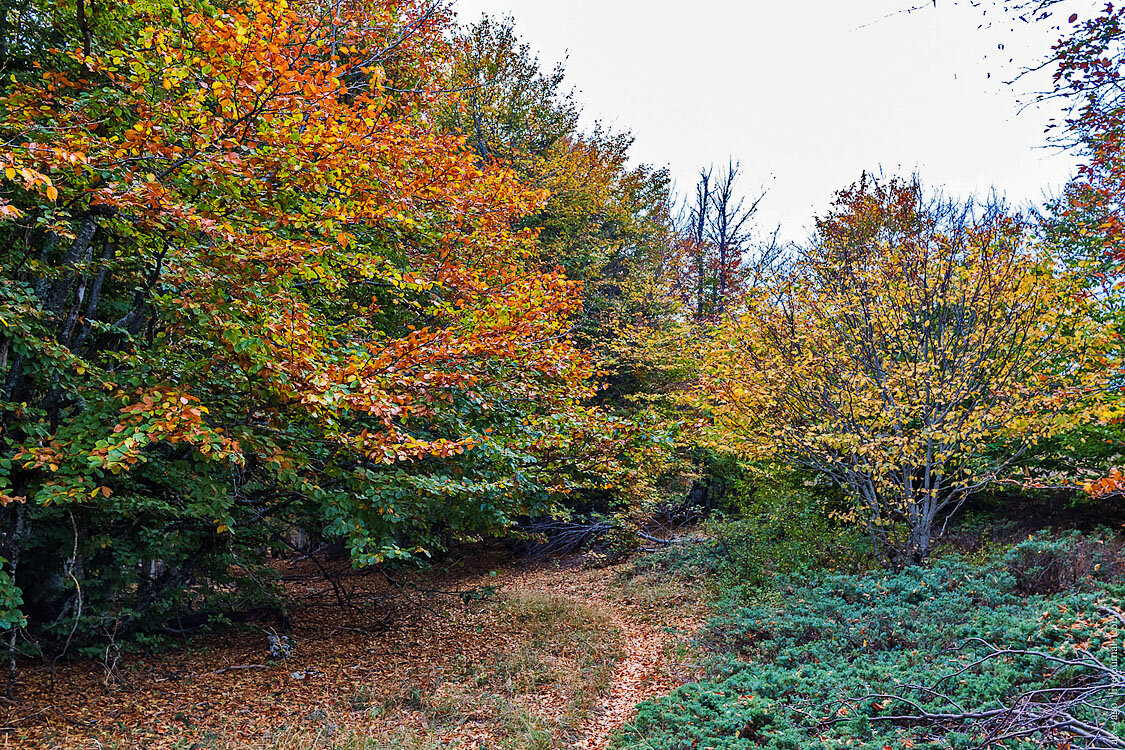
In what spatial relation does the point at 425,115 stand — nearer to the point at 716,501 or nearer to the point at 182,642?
the point at 182,642

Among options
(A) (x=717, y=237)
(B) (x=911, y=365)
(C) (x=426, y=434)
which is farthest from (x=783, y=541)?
(A) (x=717, y=237)

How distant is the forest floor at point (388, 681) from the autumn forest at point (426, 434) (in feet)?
0.17

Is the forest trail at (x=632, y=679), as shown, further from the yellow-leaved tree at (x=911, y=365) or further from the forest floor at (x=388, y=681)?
the yellow-leaved tree at (x=911, y=365)

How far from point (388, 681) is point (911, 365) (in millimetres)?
7318

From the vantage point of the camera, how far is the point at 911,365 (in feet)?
→ 24.5

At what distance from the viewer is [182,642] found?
23.5 feet

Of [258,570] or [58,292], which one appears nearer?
[58,292]

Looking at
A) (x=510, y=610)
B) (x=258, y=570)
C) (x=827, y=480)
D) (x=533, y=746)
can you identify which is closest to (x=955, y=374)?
(x=827, y=480)

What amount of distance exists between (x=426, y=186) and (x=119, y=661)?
19.6 feet

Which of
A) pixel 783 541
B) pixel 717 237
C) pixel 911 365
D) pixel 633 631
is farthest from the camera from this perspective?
pixel 717 237

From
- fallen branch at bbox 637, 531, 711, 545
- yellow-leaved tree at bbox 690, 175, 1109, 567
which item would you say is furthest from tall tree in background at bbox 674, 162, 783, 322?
yellow-leaved tree at bbox 690, 175, 1109, 567

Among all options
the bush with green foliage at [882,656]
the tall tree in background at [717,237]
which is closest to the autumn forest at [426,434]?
the bush with green foliage at [882,656]

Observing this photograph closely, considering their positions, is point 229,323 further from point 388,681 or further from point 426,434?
point 388,681

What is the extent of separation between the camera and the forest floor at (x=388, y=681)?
5.03 metres
